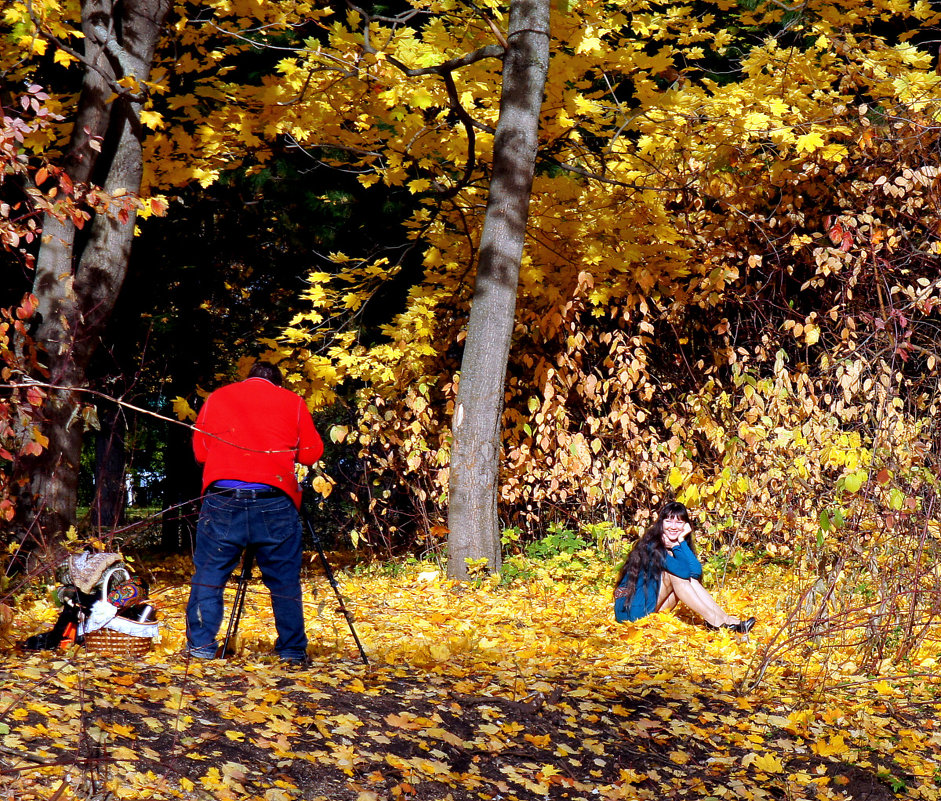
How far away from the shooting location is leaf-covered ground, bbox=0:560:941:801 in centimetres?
353

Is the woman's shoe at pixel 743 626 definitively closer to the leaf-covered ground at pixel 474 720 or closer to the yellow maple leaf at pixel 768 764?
the leaf-covered ground at pixel 474 720

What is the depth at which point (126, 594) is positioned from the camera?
5.12 metres

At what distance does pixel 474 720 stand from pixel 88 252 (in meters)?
5.39

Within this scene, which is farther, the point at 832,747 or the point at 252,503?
the point at 252,503

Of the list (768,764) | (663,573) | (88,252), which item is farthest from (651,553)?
(88,252)

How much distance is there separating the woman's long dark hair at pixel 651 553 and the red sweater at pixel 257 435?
2598 mm

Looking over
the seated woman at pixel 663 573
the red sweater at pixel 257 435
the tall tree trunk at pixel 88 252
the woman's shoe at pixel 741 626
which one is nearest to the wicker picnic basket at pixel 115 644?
the red sweater at pixel 257 435

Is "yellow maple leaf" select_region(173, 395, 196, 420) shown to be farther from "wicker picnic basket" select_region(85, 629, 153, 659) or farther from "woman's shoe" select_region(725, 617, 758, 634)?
"woman's shoe" select_region(725, 617, 758, 634)

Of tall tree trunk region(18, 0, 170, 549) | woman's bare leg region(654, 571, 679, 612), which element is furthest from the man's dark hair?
woman's bare leg region(654, 571, 679, 612)

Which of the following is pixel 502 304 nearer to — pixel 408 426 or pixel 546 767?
pixel 408 426

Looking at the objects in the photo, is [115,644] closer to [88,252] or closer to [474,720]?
[474,720]

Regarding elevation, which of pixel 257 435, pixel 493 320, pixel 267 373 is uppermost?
pixel 493 320

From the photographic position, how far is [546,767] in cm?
416

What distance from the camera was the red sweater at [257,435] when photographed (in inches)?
203
